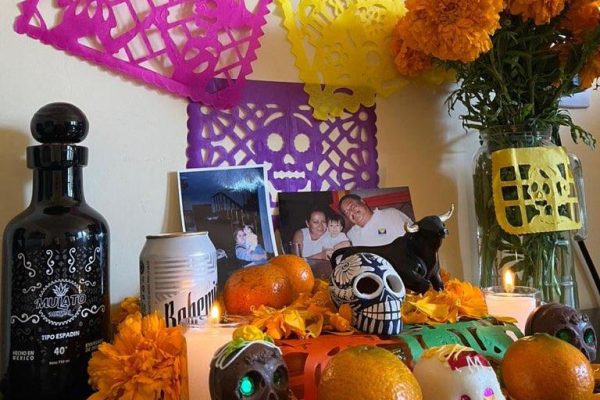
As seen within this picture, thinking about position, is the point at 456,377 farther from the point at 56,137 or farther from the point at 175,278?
the point at 56,137

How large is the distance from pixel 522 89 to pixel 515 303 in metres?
0.33

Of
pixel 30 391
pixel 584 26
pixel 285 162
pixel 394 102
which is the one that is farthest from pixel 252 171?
pixel 584 26

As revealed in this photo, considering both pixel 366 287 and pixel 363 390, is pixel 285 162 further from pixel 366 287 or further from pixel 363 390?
pixel 363 390

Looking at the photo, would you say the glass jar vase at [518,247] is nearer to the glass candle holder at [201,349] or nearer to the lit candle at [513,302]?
the lit candle at [513,302]

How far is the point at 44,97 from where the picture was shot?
0.69 metres

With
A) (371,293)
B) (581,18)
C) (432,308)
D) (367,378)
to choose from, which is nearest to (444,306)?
(432,308)

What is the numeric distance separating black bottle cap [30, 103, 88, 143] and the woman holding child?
12.8 inches

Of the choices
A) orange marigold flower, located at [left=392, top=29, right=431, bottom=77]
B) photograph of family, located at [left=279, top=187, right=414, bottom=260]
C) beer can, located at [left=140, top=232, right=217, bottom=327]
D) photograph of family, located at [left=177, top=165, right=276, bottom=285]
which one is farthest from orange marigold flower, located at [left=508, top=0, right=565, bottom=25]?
beer can, located at [left=140, top=232, right=217, bottom=327]

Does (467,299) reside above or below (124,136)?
below

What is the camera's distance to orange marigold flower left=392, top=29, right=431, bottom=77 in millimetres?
839

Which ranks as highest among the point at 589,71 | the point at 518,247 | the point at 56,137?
the point at 589,71

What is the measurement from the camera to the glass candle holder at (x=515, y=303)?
676 millimetres

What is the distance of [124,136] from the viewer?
2.38 ft

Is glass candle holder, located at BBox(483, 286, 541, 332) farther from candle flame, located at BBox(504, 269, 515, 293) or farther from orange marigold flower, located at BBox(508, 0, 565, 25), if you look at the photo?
orange marigold flower, located at BBox(508, 0, 565, 25)
